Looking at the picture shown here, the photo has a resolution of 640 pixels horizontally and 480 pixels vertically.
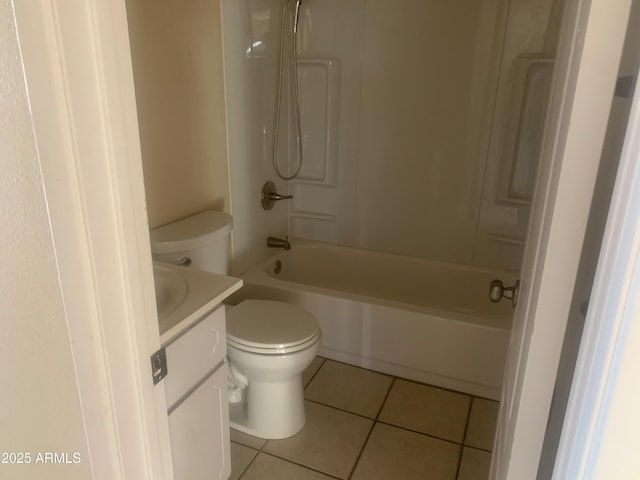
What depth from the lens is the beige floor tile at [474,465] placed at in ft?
5.77

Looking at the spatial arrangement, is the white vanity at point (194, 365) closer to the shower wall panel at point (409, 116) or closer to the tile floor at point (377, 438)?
the tile floor at point (377, 438)

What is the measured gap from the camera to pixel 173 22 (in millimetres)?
1812

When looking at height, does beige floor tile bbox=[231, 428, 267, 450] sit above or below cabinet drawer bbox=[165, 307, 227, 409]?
below

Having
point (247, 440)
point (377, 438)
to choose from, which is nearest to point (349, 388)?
point (377, 438)

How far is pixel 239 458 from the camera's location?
1848 mm

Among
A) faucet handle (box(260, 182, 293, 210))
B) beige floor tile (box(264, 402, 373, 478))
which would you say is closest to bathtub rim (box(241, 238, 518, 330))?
faucet handle (box(260, 182, 293, 210))

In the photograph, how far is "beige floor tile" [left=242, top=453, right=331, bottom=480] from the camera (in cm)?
175

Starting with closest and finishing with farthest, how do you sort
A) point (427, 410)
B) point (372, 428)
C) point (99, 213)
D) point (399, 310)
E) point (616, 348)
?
point (616, 348) → point (99, 213) → point (372, 428) → point (427, 410) → point (399, 310)

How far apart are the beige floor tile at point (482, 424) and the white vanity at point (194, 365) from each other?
3.45 feet

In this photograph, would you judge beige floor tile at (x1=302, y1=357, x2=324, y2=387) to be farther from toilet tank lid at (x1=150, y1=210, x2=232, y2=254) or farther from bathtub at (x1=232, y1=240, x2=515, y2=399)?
toilet tank lid at (x1=150, y1=210, x2=232, y2=254)

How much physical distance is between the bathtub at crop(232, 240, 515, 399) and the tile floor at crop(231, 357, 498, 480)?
113mm

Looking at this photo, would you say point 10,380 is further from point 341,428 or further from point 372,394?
point 372,394

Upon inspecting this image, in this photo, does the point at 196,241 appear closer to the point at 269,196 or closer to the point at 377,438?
the point at 269,196

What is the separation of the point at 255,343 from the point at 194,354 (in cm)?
53
